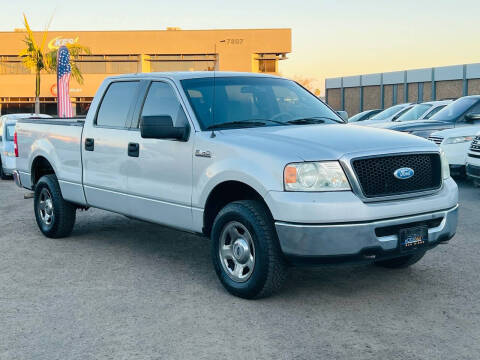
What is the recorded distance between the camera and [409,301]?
5598mm

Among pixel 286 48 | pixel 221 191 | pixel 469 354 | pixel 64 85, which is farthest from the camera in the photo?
pixel 286 48

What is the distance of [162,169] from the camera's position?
6488 mm

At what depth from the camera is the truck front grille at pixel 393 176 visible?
525 centimetres

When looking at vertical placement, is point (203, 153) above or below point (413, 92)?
below

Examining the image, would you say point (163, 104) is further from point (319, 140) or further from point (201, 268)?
point (319, 140)

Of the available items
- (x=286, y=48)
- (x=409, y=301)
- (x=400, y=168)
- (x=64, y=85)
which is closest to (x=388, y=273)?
(x=409, y=301)

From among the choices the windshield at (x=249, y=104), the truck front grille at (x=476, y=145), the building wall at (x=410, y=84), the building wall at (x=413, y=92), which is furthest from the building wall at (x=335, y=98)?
the windshield at (x=249, y=104)

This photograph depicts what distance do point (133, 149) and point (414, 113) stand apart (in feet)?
45.1

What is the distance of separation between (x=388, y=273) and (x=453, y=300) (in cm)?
97

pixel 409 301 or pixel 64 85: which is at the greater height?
pixel 64 85

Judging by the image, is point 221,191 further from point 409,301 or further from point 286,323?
point 409,301

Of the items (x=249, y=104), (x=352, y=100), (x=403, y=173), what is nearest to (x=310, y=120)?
(x=249, y=104)

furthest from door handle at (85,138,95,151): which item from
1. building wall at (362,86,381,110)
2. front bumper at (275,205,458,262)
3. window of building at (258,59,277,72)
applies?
window of building at (258,59,277,72)

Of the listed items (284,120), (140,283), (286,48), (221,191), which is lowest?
(140,283)
